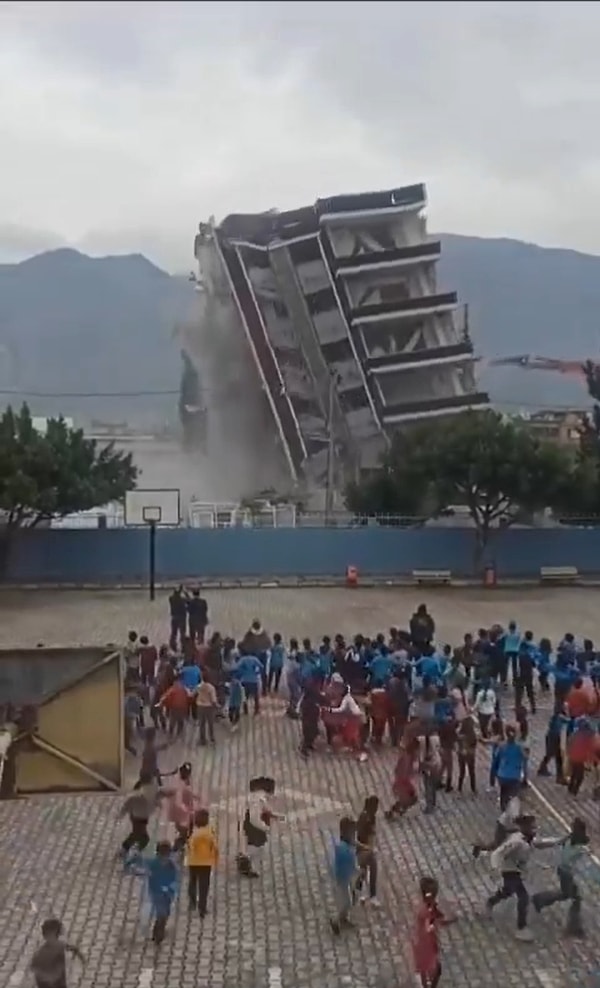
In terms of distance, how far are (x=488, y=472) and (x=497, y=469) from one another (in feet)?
0.92

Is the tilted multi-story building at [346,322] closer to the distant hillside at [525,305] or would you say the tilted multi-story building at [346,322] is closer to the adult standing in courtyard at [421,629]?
the adult standing in courtyard at [421,629]

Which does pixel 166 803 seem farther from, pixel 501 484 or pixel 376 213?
pixel 376 213

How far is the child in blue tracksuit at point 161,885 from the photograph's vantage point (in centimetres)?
904

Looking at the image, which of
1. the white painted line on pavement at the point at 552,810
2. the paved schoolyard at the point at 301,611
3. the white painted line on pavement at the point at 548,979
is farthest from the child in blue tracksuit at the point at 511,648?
the white painted line on pavement at the point at 548,979

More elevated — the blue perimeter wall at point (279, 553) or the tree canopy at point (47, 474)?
the tree canopy at point (47, 474)

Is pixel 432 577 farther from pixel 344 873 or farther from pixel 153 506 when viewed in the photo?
pixel 344 873

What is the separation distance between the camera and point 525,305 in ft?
536

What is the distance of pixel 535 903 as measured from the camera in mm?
Answer: 9438

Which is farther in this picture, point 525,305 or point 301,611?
point 525,305

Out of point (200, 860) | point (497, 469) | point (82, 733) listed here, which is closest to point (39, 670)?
point (82, 733)

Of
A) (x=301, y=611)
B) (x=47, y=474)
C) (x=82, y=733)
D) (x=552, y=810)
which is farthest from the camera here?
(x=47, y=474)

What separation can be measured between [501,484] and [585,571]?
17.5ft

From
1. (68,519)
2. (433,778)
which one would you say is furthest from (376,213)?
(433,778)

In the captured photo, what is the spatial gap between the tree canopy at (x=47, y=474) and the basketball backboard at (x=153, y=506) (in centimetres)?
87
